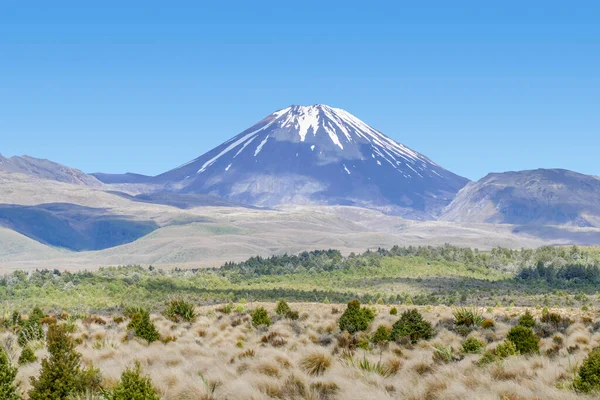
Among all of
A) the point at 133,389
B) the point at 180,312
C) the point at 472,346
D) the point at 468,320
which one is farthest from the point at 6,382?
the point at 180,312

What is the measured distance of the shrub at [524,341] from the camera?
20.4 meters

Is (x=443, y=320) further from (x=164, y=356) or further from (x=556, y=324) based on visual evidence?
(x=164, y=356)

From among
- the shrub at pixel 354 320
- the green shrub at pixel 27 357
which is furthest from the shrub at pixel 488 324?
the green shrub at pixel 27 357

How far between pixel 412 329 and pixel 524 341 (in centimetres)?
518

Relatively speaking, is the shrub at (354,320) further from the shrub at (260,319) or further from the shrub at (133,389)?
the shrub at (133,389)

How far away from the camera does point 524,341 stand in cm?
2055

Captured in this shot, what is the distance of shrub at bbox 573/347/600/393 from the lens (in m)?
14.3

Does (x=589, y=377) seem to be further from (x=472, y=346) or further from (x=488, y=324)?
(x=488, y=324)

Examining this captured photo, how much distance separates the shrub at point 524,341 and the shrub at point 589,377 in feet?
17.8

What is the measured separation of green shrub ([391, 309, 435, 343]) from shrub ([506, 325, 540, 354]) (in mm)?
4315

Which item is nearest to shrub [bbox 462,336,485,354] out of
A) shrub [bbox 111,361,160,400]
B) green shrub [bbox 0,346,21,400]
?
shrub [bbox 111,361,160,400]

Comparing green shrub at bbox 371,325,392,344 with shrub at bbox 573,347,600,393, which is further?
green shrub at bbox 371,325,392,344

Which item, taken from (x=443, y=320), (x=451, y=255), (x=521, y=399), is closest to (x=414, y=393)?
(x=521, y=399)

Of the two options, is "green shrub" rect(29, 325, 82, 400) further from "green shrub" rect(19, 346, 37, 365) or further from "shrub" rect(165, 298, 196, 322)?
"shrub" rect(165, 298, 196, 322)
